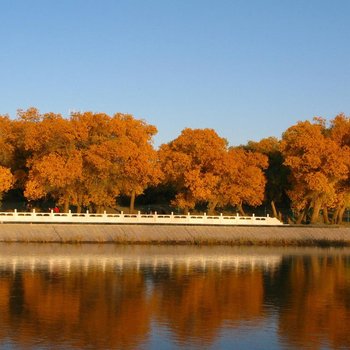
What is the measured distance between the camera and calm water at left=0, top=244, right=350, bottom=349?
27.9 m

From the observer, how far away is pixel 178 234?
258ft

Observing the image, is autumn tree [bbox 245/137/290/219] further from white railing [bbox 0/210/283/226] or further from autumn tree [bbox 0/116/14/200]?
autumn tree [bbox 0/116/14/200]

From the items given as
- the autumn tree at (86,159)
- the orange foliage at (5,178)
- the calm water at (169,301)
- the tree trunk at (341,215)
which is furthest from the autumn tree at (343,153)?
the orange foliage at (5,178)

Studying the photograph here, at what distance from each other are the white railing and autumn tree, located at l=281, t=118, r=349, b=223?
22.5 ft

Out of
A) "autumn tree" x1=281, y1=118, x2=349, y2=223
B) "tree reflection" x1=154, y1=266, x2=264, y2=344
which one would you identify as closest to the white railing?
"autumn tree" x1=281, y1=118, x2=349, y2=223

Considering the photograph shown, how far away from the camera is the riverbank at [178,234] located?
72.8m

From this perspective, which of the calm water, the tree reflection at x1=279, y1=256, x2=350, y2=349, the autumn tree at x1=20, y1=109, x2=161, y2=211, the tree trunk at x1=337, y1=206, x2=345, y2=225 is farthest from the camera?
the tree trunk at x1=337, y1=206, x2=345, y2=225

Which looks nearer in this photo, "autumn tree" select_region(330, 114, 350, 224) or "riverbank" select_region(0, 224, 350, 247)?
"riverbank" select_region(0, 224, 350, 247)

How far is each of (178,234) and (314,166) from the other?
21285mm

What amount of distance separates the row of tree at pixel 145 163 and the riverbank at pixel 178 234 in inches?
311

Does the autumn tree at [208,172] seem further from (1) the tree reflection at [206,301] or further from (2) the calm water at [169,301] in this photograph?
(1) the tree reflection at [206,301]

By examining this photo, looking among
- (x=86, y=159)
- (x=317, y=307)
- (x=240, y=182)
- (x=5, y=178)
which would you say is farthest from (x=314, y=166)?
(x=317, y=307)

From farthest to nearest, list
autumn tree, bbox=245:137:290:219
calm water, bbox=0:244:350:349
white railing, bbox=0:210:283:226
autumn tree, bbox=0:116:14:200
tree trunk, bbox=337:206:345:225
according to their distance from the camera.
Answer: autumn tree, bbox=245:137:290:219 → tree trunk, bbox=337:206:345:225 → autumn tree, bbox=0:116:14:200 → white railing, bbox=0:210:283:226 → calm water, bbox=0:244:350:349

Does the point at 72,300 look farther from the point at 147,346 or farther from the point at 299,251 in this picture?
the point at 299,251
